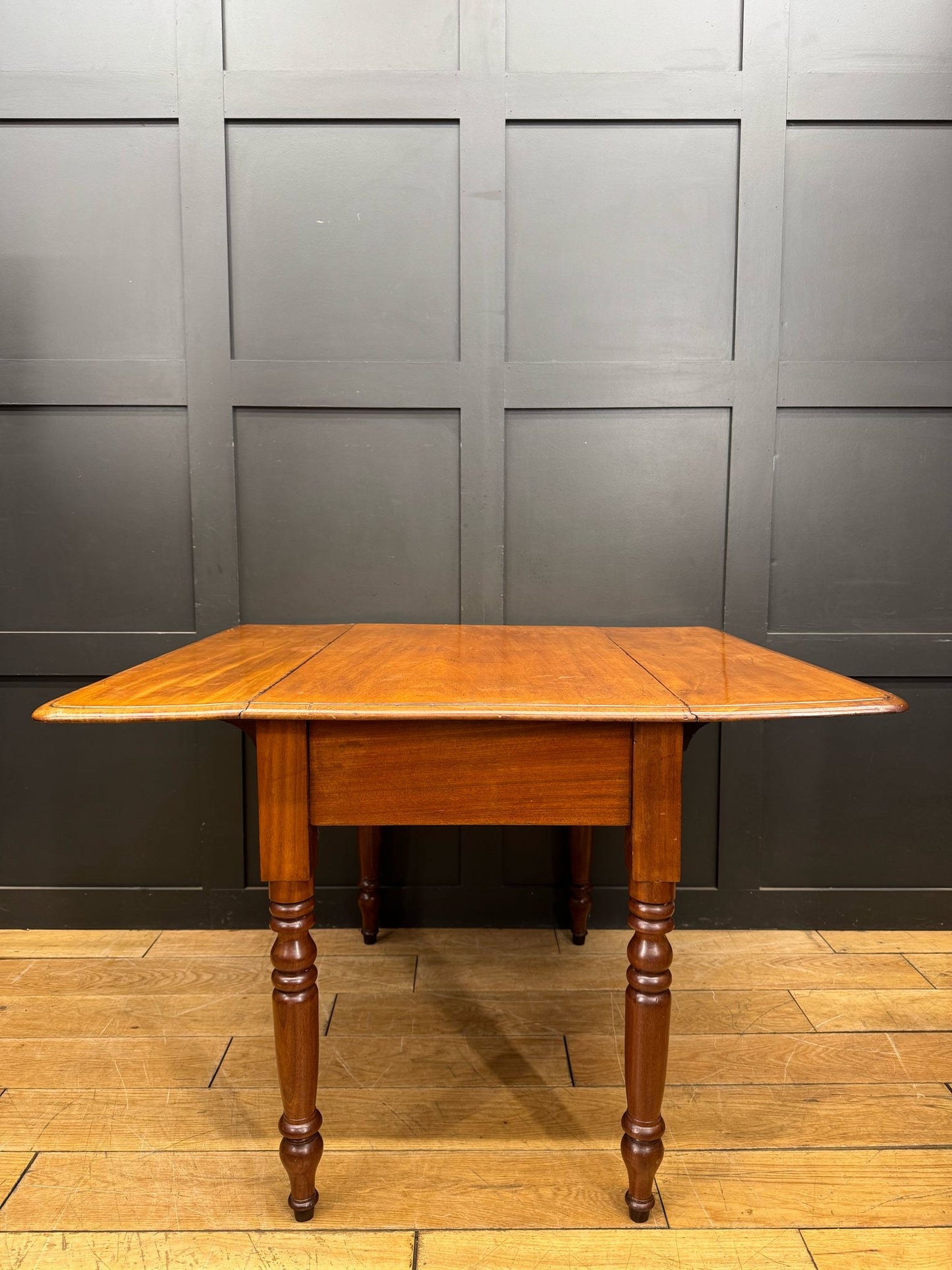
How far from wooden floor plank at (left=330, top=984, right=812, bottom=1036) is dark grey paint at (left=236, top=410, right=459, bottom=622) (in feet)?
3.02

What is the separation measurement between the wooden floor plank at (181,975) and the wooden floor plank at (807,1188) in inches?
29.9

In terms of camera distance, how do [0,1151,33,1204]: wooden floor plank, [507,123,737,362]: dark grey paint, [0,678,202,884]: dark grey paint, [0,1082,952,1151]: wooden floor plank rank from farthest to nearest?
[0,678,202,884]: dark grey paint → [507,123,737,362]: dark grey paint → [0,1082,952,1151]: wooden floor plank → [0,1151,33,1204]: wooden floor plank

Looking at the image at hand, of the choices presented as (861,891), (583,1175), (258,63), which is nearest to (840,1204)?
(583,1175)

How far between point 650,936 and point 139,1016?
1217 mm

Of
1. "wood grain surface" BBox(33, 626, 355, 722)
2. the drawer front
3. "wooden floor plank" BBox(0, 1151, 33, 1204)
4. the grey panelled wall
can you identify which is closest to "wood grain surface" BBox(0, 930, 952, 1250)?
"wooden floor plank" BBox(0, 1151, 33, 1204)

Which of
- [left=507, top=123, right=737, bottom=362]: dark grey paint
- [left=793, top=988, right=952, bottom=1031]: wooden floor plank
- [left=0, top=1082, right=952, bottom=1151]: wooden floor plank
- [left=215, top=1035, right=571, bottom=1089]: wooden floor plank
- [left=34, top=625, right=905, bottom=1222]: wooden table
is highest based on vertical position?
[left=507, top=123, right=737, bottom=362]: dark grey paint

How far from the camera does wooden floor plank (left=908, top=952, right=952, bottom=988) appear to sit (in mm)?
1907

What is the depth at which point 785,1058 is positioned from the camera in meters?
1.62

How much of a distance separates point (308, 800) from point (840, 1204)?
106cm

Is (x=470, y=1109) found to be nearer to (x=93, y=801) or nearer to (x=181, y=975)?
(x=181, y=975)

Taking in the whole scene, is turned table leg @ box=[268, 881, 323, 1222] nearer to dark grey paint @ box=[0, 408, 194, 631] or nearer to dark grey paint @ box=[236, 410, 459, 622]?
dark grey paint @ box=[236, 410, 459, 622]

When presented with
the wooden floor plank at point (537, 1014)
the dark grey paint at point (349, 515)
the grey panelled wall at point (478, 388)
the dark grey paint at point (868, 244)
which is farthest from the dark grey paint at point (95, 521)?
the dark grey paint at point (868, 244)

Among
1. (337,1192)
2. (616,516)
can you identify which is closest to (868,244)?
(616,516)

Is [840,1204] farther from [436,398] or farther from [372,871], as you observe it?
[436,398]
